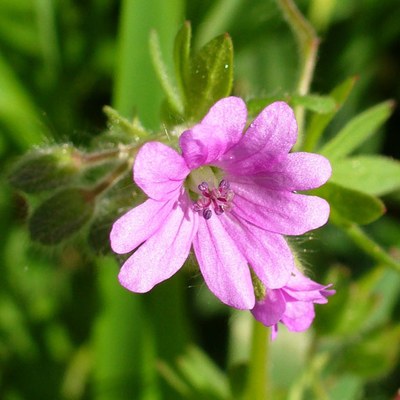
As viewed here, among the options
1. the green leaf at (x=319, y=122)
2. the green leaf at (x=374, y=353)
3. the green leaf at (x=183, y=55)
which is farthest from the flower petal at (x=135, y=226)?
the green leaf at (x=374, y=353)

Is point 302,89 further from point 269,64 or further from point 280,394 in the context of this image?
point 269,64

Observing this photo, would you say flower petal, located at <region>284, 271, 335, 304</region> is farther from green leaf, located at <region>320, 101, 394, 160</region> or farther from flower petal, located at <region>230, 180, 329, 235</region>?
green leaf, located at <region>320, 101, 394, 160</region>

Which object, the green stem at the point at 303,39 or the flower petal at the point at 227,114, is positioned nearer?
the flower petal at the point at 227,114

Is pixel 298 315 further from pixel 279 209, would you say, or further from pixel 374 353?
pixel 374 353

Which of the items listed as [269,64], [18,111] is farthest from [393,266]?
[18,111]

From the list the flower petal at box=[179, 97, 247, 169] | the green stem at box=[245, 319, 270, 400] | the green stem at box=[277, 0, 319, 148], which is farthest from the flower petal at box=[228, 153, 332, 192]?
the green stem at box=[245, 319, 270, 400]

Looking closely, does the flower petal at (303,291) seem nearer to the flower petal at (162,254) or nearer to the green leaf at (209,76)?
the flower petal at (162,254)
